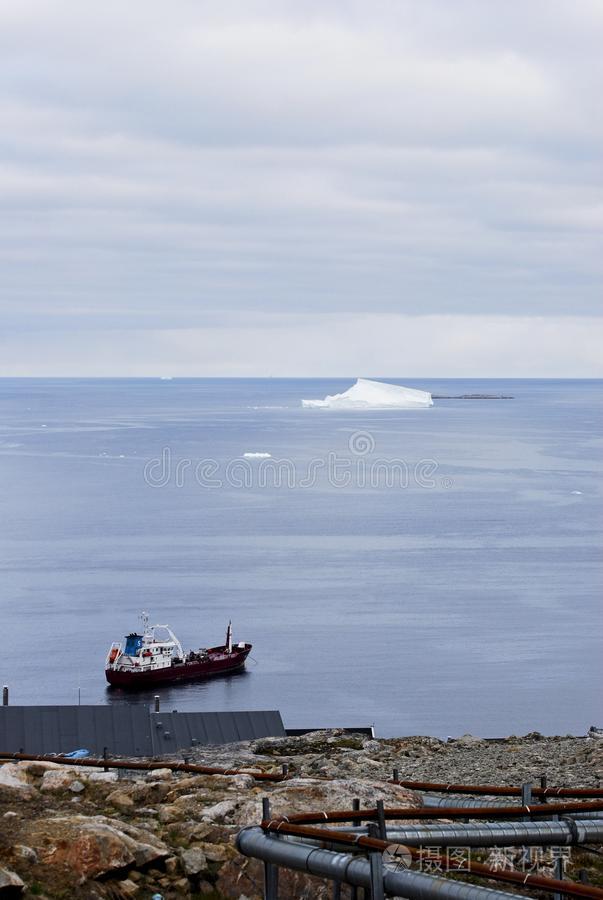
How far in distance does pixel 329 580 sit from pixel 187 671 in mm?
14565

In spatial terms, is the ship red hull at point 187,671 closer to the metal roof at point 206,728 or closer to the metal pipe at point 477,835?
the metal roof at point 206,728

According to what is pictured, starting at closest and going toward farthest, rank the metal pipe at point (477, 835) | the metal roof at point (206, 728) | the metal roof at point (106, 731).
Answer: the metal pipe at point (477, 835), the metal roof at point (106, 731), the metal roof at point (206, 728)

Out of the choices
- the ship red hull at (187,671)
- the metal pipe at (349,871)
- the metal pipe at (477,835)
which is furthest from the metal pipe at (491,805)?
the ship red hull at (187,671)

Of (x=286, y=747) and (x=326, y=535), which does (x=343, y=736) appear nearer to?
(x=286, y=747)

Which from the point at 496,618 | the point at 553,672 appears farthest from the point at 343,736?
the point at 496,618

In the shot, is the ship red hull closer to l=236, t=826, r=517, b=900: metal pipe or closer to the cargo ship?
the cargo ship

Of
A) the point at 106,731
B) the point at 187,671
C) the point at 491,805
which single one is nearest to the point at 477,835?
the point at 491,805

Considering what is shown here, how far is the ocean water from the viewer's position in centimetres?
3988

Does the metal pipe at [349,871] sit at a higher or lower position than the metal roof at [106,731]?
higher

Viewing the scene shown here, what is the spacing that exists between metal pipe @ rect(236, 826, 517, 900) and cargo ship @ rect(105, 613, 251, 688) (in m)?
36.5

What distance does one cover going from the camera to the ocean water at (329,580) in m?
39.9

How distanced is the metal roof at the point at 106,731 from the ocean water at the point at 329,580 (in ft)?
41.9

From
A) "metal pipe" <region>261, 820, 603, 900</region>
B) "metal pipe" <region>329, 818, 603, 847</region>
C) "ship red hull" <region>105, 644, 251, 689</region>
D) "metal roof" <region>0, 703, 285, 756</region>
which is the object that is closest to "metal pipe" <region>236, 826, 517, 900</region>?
"metal pipe" <region>261, 820, 603, 900</region>

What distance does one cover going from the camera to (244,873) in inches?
320
